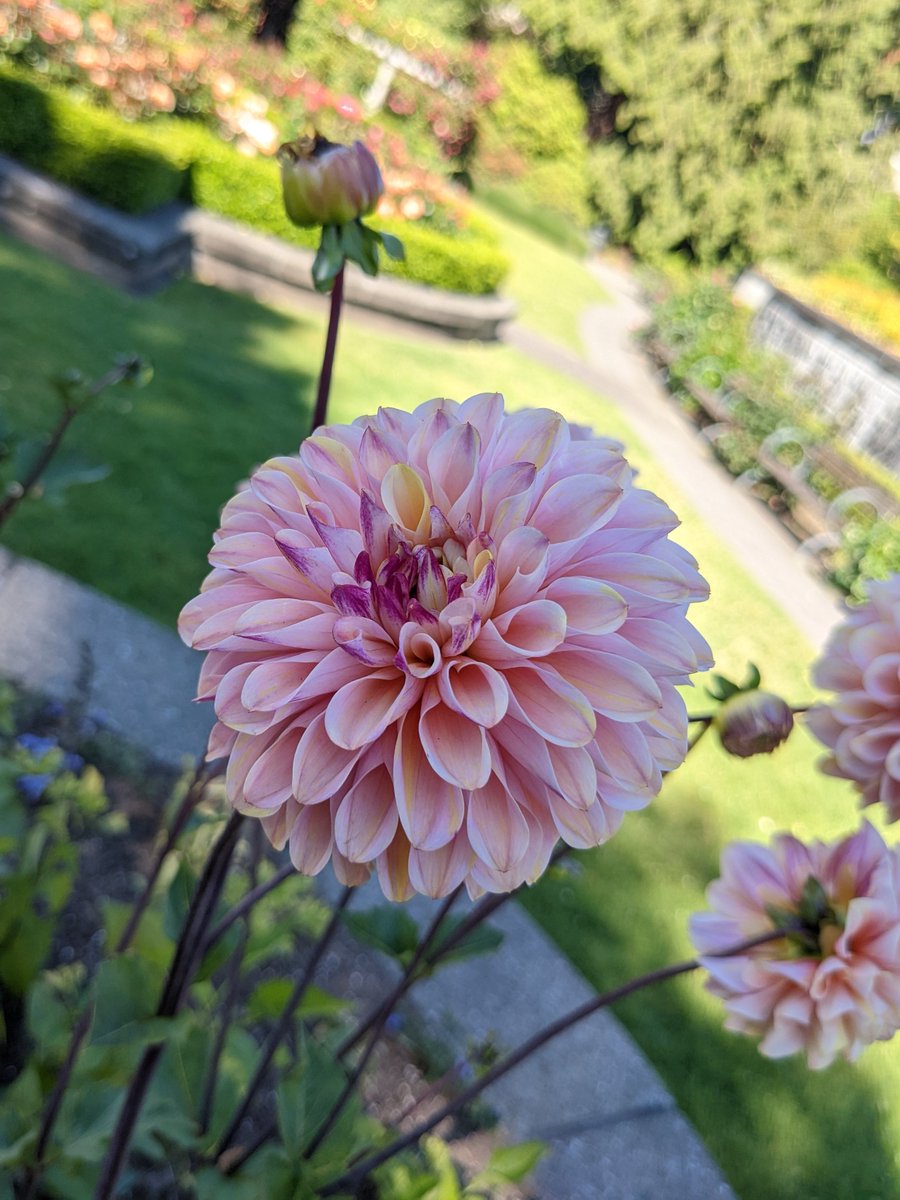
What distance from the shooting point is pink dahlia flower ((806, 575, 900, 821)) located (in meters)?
0.88

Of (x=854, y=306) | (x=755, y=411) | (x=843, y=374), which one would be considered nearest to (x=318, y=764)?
(x=755, y=411)

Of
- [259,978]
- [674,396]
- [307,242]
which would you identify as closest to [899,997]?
[259,978]

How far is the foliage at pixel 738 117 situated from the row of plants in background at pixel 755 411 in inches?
247

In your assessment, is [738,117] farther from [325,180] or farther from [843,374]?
[325,180]

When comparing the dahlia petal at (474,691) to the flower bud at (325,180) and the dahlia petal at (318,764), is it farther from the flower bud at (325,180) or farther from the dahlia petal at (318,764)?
the flower bud at (325,180)

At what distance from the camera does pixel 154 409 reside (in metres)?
4.45

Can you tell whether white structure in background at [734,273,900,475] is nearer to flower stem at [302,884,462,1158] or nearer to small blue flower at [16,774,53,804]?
small blue flower at [16,774,53,804]

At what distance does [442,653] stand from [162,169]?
6203 mm

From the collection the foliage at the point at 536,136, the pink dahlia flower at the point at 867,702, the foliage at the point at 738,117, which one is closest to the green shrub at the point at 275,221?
the pink dahlia flower at the point at 867,702

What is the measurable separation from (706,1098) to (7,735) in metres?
2.07

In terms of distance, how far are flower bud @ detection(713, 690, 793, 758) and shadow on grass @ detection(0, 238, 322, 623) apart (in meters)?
2.33

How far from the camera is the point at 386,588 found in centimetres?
60

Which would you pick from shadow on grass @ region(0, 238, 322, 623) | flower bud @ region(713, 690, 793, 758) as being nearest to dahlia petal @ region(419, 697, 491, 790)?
flower bud @ region(713, 690, 793, 758)

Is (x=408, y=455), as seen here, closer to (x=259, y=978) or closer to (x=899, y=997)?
(x=899, y=997)
